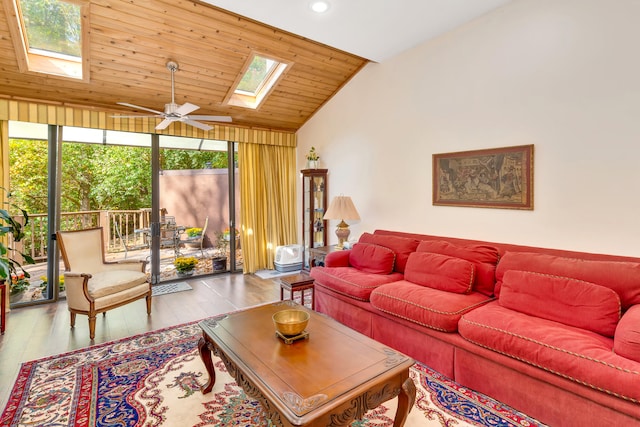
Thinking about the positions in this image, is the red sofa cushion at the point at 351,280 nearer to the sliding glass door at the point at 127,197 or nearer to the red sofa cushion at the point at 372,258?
the red sofa cushion at the point at 372,258

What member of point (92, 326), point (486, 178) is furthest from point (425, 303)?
point (92, 326)

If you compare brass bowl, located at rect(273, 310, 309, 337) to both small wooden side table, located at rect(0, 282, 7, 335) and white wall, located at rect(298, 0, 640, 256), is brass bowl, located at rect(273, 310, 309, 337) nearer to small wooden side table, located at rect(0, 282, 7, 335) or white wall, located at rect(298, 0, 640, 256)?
white wall, located at rect(298, 0, 640, 256)

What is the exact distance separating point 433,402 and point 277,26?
364 cm

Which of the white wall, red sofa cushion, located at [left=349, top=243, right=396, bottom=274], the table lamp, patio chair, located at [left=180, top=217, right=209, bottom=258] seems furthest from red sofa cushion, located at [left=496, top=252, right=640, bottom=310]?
patio chair, located at [left=180, top=217, right=209, bottom=258]

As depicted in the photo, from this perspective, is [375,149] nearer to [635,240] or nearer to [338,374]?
[635,240]

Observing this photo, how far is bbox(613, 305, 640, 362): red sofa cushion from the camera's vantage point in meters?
1.64

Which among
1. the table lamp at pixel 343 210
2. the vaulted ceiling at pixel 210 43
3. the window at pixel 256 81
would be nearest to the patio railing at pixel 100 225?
the vaulted ceiling at pixel 210 43

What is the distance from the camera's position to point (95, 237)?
3643mm

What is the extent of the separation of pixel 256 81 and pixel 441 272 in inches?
144

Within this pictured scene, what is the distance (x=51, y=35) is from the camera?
10.7 feet

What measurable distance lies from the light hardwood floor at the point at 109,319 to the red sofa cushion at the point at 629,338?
3277 mm

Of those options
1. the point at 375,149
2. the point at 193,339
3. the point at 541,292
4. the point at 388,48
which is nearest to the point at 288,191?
the point at 375,149

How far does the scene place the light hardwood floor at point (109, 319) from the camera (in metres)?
2.74

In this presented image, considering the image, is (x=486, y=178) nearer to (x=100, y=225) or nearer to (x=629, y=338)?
(x=629, y=338)
